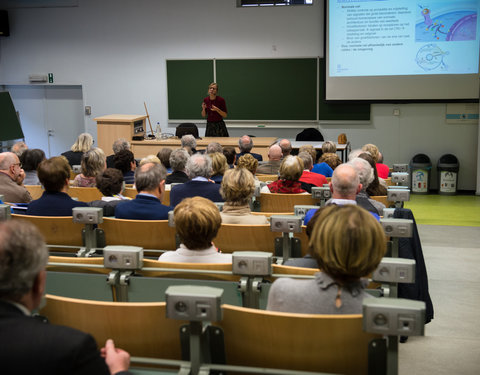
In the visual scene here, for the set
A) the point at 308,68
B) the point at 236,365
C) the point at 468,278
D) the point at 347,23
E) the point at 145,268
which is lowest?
the point at 468,278

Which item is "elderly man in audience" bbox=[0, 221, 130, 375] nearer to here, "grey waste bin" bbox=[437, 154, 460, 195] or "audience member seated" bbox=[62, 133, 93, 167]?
"audience member seated" bbox=[62, 133, 93, 167]

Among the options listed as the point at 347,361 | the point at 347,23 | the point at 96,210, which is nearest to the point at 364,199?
the point at 96,210

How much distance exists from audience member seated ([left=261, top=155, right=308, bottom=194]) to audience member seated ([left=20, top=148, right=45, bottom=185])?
97.5 inches

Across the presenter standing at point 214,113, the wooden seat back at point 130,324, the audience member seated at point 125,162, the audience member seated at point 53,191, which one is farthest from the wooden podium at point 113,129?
the wooden seat back at point 130,324

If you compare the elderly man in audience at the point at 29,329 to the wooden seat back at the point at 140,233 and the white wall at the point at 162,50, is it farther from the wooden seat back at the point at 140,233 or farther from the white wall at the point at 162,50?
the white wall at the point at 162,50

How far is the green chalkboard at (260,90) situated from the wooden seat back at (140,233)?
7.12 m

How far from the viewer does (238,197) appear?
11.4ft

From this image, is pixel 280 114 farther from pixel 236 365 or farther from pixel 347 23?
pixel 236 365

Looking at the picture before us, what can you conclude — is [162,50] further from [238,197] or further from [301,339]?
[301,339]

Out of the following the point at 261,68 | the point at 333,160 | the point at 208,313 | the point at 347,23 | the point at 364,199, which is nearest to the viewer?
the point at 208,313

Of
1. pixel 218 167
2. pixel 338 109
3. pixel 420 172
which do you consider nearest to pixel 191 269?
pixel 218 167

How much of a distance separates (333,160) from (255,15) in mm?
4857

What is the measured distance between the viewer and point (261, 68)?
10117 mm

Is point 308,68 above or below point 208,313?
above
